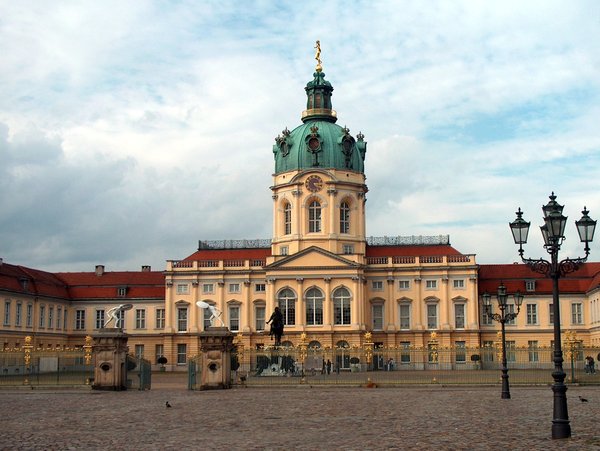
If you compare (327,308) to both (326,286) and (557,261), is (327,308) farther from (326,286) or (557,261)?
(557,261)

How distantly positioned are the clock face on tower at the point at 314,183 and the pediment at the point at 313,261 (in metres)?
6.13

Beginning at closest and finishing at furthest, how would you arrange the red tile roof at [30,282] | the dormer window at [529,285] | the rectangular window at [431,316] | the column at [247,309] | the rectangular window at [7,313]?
the rectangular window at [7,313], the red tile roof at [30,282], the rectangular window at [431,316], the column at [247,309], the dormer window at [529,285]

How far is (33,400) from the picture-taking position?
3559 centimetres

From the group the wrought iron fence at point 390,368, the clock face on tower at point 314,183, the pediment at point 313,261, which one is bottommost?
the wrought iron fence at point 390,368

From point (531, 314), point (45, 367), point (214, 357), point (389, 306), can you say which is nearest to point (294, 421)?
point (214, 357)

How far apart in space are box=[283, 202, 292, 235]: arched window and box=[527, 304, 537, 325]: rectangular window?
2483 cm

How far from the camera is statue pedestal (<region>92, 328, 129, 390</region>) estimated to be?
42344mm

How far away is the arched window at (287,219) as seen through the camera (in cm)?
8775

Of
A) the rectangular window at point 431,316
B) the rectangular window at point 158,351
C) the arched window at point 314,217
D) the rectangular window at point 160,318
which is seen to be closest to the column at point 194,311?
the rectangular window at point 158,351

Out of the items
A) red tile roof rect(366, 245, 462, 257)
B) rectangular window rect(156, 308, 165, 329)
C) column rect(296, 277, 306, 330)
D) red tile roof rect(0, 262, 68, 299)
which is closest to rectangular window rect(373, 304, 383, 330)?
red tile roof rect(366, 245, 462, 257)

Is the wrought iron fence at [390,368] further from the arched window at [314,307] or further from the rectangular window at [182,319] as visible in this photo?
the rectangular window at [182,319]

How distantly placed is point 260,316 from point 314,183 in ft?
46.6

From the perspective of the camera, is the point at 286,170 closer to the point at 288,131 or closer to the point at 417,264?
the point at 288,131

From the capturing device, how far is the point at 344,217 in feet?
288
